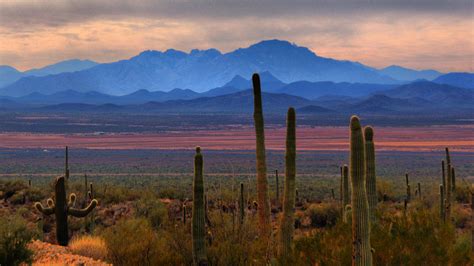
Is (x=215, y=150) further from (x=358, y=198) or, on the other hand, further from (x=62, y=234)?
(x=358, y=198)

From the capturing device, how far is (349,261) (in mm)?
9016

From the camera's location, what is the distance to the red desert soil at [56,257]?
12344 mm

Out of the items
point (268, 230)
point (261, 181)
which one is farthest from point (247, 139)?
point (268, 230)

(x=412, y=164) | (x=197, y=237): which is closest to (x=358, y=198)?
(x=197, y=237)

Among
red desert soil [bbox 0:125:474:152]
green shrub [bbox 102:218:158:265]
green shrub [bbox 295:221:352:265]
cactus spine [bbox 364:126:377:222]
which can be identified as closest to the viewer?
green shrub [bbox 295:221:352:265]

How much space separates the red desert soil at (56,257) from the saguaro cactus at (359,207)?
559 cm

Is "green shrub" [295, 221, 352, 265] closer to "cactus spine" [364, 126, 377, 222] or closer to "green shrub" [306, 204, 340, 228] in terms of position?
"cactus spine" [364, 126, 377, 222]

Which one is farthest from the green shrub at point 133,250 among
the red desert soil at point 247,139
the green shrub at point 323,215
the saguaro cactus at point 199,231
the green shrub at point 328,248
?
the red desert soil at point 247,139

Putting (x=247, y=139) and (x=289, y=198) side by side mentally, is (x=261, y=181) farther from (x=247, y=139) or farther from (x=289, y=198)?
(x=247, y=139)

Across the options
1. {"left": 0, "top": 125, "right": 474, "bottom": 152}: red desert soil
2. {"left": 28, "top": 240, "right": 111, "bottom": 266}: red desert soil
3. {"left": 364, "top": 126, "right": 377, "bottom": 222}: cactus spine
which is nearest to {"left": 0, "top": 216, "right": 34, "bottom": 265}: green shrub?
{"left": 28, "top": 240, "right": 111, "bottom": 266}: red desert soil

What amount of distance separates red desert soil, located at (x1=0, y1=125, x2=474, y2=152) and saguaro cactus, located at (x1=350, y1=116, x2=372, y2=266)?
8775 centimetres

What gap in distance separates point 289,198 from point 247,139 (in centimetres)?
11095

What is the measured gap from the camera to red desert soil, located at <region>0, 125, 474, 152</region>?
10194 cm

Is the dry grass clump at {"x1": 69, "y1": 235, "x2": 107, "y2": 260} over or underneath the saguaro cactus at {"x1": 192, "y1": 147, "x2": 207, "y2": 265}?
underneath
